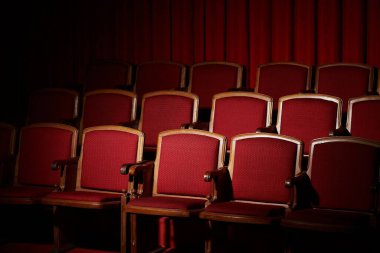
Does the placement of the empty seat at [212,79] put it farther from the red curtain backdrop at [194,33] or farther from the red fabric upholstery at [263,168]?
the red fabric upholstery at [263,168]

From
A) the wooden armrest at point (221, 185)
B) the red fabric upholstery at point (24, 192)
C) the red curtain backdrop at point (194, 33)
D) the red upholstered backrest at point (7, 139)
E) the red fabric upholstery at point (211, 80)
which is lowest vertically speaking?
the red fabric upholstery at point (24, 192)

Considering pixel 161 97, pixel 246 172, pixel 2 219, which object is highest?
pixel 161 97

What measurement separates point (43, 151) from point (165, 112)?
0.30 meters

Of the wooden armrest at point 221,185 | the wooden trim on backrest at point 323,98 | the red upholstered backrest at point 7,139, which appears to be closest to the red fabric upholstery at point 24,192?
the red upholstered backrest at point 7,139

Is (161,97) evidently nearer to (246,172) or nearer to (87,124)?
(87,124)

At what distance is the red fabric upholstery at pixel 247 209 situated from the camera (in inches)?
42.4

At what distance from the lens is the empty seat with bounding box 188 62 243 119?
63.1 inches

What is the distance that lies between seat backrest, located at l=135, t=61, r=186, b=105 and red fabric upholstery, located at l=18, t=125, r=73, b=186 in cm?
32

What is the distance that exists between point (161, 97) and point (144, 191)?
28 cm

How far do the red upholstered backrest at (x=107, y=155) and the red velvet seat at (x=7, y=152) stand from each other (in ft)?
0.68

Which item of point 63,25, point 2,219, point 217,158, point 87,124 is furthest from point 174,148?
point 63,25

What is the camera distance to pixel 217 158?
1244mm

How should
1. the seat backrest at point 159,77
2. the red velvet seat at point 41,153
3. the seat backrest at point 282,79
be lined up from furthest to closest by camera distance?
the seat backrest at point 159,77 < the seat backrest at point 282,79 < the red velvet seat at point 41,153

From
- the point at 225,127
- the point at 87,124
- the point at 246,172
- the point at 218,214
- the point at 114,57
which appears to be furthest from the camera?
the point at 114,57
